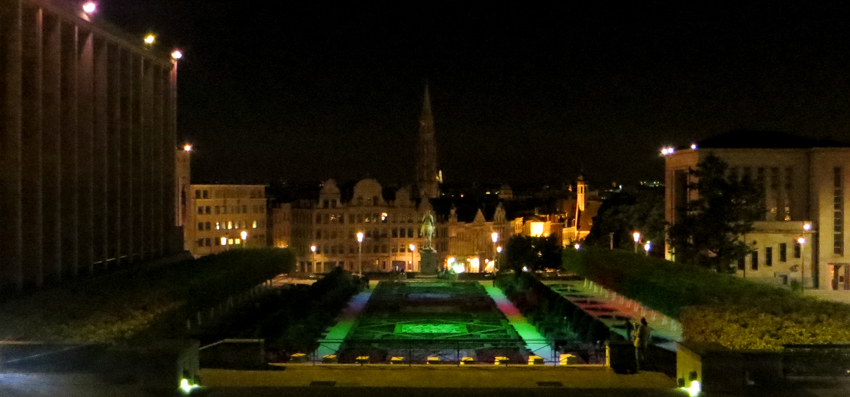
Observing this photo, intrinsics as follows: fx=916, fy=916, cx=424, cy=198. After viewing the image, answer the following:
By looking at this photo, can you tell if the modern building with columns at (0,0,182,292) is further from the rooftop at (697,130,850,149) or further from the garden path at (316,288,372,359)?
the rooftop at (697,130,850,149)

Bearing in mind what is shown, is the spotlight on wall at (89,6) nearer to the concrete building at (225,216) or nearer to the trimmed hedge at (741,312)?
the trimmed hedge at (741,312)

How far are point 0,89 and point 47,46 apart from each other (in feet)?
12.3

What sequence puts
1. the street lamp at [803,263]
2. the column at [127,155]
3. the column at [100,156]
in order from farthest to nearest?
the street lamp at [803,263]
the column at [127,155]
the column at [100,156]

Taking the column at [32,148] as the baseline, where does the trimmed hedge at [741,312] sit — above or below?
below

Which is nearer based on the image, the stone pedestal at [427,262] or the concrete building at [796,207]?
the concrete building at [796,207]

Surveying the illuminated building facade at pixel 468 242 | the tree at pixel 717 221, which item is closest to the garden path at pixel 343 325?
the tree at pixel 717 221

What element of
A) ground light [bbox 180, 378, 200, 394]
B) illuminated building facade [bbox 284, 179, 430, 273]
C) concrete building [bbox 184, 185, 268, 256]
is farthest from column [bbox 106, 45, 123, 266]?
illuminated building facade [bbox 284, 179, 430, 273]

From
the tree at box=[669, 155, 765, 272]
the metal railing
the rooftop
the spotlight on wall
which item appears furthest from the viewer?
the rooftop

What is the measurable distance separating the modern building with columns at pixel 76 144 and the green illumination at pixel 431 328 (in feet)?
40.1

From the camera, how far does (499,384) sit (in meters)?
16.8

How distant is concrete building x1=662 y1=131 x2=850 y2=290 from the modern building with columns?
2980 cm

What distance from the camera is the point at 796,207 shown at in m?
57.3

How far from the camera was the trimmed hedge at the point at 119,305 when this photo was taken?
60.5 feet

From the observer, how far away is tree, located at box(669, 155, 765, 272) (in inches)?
1822
